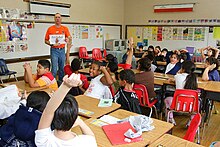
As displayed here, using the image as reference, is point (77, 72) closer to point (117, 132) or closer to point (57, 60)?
point (57, 60)

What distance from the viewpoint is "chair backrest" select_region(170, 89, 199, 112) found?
9.53 feet

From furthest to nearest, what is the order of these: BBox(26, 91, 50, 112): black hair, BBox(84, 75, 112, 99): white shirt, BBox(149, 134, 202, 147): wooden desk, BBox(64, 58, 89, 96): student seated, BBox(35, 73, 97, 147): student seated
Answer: BBox(64, 58, 89, 96): student seated < BBox(84, 75, 112, 99): white shirt < BBox(26, 91, 50, 112): black hair < BBox(149, 134, 202, 147): wooden desk < BBox(35, 73, 97, 147): student seated

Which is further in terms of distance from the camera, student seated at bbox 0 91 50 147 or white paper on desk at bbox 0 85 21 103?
white paper on desk at bbox 0 85 21 103

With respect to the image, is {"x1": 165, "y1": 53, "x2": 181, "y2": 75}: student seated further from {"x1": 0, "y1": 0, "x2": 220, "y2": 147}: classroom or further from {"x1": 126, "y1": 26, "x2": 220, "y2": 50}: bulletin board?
{"x1": 126, "y1": 26, "x2": 220, "y2": 50}: bulletin board

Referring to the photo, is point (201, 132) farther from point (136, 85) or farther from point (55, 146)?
point (55, 146)

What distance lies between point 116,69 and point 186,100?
1702 millimetres

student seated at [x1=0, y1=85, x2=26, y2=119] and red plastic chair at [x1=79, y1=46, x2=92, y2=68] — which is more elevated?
red plastic chair at [x1=79, y1=46, x2=92, y2=68]

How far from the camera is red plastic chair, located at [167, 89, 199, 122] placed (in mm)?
2906

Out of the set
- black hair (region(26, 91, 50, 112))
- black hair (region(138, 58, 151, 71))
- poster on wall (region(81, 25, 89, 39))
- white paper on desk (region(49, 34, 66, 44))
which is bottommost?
black hair (region(26, 91, 50, 112))

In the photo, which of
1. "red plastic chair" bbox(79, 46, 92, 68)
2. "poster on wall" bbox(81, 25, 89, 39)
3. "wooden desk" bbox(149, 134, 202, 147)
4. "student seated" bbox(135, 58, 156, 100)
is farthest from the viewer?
"poster on wall" bbox(81, 25, 89, 39)

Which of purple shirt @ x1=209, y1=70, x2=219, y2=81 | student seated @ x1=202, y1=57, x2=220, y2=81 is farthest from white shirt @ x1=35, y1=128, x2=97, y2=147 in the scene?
purple shirt @ x1=209, y1=70, x2=219, y2=81

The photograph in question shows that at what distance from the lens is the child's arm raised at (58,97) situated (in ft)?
3.06

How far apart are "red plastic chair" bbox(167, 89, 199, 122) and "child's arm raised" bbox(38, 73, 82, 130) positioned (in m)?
2.21

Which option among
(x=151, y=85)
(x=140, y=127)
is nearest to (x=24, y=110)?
(x=140, y=127)
